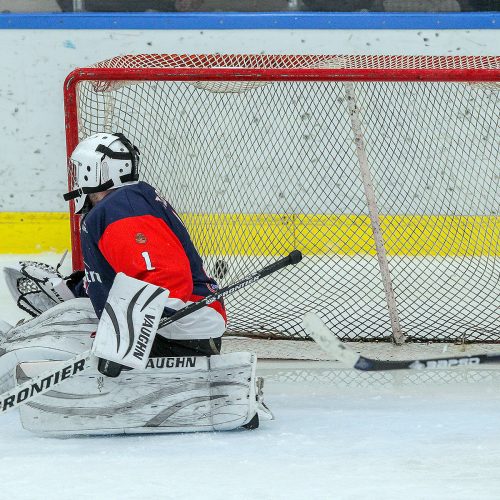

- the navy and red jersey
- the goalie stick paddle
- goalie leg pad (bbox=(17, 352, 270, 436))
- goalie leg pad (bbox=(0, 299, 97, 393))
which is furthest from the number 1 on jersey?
goalie leg pad (bbox=(0, 299, 97, 393))

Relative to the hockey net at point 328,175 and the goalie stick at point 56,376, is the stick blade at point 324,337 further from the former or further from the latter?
the hockey net at point 328,175

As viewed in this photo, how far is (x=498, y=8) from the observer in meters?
4.72

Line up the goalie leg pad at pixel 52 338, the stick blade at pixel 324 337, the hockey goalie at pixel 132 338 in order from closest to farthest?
the stick blade at pixel 324 337, the hockey goalie at pixel 132 338, the goalie leg pad at pixel 52 338

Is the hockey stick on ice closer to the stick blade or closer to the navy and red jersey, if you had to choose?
the stick blade

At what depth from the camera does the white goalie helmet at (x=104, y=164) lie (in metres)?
2.71

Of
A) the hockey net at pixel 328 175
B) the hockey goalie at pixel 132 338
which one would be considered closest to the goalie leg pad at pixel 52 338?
the hockey goalie at pixel 132 338

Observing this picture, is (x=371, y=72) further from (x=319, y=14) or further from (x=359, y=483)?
(x=319, y=14)

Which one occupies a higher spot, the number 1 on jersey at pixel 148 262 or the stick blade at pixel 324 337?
the number 1 on jersey at pixel 148 262

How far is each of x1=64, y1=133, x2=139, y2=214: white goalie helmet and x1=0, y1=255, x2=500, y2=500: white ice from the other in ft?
2.02

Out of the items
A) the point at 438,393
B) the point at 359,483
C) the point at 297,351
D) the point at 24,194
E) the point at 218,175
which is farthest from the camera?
the point at 24,194

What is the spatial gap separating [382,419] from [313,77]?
994 mm

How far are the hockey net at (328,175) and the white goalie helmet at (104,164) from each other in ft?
1.71

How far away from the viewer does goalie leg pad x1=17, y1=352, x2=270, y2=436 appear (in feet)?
8.59

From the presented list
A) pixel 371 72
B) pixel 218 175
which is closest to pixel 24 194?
pixel 218 175
